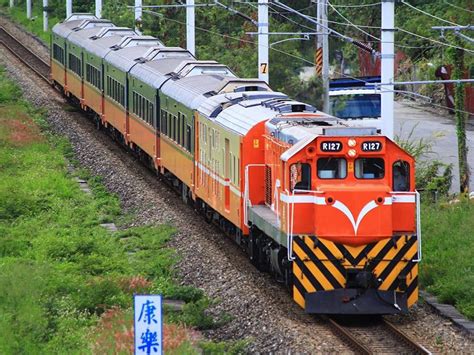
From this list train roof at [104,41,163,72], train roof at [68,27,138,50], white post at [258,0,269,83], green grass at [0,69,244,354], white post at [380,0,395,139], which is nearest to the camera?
green grass at [0,69,244,354]

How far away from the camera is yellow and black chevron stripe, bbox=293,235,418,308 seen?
16.9m

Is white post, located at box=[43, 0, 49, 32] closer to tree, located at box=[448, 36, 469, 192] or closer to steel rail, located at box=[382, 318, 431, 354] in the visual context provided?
tree, located at box=[448, 36, 469, 192]

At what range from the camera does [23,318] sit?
16.3 meters

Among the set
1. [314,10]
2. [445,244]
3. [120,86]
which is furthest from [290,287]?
[314,10]

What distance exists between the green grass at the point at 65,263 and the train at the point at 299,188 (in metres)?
1.39

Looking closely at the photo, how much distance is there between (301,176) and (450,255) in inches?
155

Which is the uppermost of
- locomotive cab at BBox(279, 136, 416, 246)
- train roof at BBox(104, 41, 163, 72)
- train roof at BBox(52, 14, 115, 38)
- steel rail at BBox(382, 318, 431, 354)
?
train roof at BBox(52, 14, 115, 38)

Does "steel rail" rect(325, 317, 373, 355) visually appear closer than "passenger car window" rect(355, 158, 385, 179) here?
Yes

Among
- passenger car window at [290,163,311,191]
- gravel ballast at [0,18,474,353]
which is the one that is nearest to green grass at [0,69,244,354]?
gravel ballast at [0,18,474,353]

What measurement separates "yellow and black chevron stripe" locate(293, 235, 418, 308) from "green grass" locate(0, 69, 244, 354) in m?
1.42

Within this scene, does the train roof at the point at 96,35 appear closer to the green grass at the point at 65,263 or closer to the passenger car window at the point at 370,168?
the green grass at the point at 65,263

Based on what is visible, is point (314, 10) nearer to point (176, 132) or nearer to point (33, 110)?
point (33, 110)

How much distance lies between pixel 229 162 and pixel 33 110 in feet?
73.0

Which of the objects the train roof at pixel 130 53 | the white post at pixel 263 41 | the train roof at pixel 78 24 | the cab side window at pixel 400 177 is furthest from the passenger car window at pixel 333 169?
the train roof at pixel 78 24
